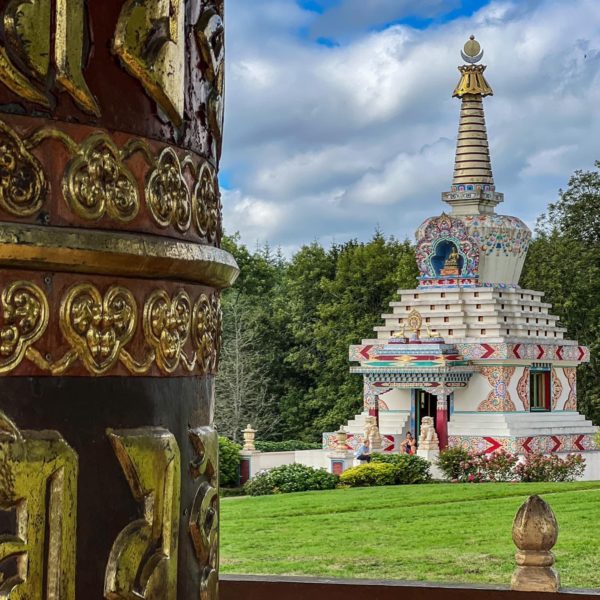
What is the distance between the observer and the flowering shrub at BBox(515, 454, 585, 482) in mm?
23516

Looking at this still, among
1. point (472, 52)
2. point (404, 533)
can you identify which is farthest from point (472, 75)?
point (404, 533)

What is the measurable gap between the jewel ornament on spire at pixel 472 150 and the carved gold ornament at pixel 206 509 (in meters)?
28.0

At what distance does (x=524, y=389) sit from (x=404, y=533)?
12392 millimetres

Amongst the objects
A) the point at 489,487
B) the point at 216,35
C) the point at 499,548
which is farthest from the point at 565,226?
the point at 216,35

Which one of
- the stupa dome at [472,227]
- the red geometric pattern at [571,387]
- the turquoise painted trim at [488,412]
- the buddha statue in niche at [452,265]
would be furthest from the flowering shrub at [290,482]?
the red geometric pattern at [571,387]

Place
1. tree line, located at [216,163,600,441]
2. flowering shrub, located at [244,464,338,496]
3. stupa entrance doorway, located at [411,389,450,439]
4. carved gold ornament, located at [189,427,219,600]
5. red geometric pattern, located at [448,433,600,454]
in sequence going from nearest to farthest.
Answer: carved gold ornament, located at [189,427,219,600], flowering shrub, located at [244,464,338,496], red geometric pattern, located at [448,433,600,454], stupa entrance doorway, located at [411,389,450,439], tree line, located at [216,163,600,441]

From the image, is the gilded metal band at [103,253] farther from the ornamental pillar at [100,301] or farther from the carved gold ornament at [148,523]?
the carved gold ornament at [148,523]

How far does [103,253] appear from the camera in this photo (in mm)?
1202

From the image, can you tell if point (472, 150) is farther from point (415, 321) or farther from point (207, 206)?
point (207, 206)

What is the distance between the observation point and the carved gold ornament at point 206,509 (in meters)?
1.40

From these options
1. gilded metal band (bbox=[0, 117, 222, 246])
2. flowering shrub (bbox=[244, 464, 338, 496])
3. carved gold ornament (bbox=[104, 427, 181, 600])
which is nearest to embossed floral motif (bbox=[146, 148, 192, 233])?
gilded metal band (bbox=[0, 117, 222, 246])

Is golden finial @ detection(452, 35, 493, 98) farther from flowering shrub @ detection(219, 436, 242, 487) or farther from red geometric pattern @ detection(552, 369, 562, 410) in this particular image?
flowering shrub @ detection(219, 436, 242, 487)

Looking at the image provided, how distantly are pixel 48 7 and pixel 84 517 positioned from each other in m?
0.48

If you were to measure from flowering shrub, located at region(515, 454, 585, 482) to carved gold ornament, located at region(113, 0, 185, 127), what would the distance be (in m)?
22.6
